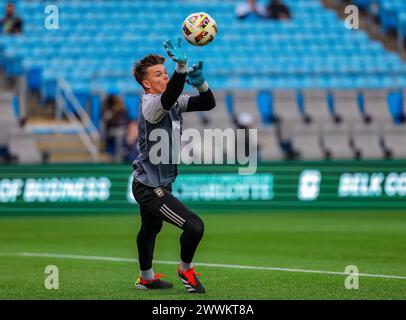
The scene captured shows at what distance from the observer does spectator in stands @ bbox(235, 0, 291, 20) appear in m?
29.6

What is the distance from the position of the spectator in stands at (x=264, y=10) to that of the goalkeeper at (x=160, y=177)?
65.7 ft

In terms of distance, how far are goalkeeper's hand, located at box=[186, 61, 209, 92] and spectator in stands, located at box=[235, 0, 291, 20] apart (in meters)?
20.2

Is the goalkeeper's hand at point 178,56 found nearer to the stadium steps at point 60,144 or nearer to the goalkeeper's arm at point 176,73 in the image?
the goalkeeper's arm at point 176,73

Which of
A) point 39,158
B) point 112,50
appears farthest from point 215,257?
point 112,50

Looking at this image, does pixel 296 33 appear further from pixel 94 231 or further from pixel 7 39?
pixel 94 231

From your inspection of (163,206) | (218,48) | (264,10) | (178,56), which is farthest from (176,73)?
(264,10)

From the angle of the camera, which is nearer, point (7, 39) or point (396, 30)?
point (7, 39)

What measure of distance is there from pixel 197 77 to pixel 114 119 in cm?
1433

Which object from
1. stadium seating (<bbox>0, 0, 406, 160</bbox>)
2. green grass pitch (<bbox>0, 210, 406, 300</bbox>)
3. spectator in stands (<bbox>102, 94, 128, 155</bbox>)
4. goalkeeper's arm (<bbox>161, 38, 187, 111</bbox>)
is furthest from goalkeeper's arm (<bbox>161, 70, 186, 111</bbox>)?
stadium seating (<bbox>0, 0, 406, 160</bbox>)

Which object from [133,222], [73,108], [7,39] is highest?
[7,39]

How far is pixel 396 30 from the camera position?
31.3m

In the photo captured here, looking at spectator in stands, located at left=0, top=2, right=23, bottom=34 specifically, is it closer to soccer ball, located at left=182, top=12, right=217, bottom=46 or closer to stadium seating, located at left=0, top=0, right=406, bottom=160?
stadium seating, located at left=0, top=0, right=406, bottom=160

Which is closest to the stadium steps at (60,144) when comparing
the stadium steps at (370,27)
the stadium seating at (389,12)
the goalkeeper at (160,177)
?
the stadium steps at (370,27)

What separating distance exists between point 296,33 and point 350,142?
5.53 meters
